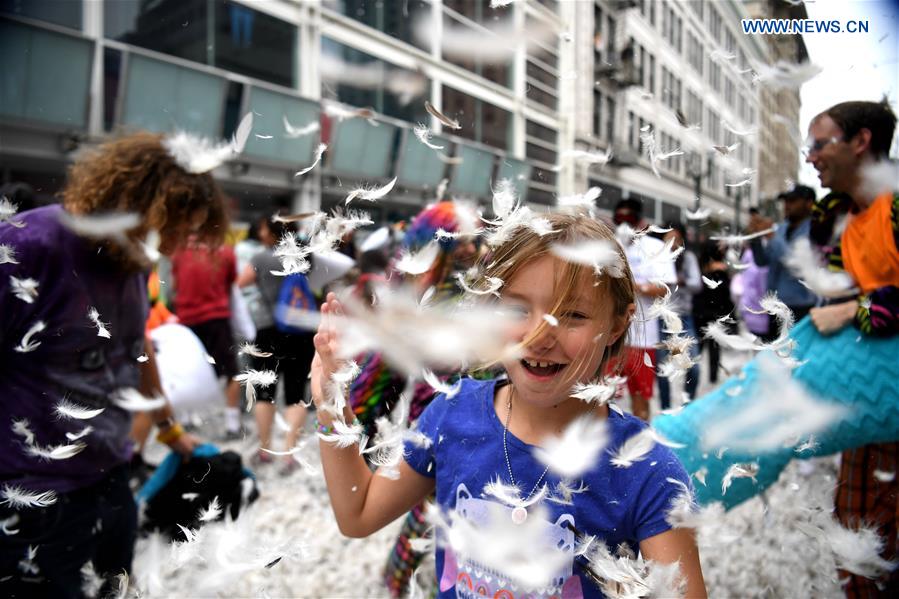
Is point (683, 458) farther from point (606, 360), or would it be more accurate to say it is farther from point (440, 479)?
point (440, 479)

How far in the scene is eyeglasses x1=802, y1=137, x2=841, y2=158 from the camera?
5.20ft

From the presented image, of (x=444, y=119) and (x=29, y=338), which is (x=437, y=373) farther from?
(x=29, y=338)

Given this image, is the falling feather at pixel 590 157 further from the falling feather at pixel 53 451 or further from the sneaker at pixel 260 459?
the sneaker at pixel 260 459

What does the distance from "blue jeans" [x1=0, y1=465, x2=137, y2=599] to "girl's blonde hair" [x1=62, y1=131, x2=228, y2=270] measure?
670mm

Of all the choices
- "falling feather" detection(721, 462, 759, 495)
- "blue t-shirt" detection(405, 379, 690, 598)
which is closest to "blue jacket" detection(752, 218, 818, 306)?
"falling feather" detection(721, 462, 759, 495)

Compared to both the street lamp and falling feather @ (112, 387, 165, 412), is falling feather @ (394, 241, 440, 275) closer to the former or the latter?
the street lamp

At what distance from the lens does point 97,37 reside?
7.59 metres

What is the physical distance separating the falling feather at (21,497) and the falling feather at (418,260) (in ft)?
3.57

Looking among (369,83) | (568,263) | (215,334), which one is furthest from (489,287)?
(369,83)

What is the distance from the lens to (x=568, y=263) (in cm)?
121

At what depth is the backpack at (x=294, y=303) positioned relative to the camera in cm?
273

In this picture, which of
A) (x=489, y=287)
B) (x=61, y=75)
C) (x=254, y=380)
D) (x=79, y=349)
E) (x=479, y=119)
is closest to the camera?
(x=489, y=287)

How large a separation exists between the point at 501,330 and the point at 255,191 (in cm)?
113

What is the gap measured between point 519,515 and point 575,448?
0.18 m
